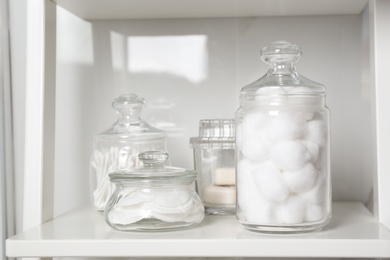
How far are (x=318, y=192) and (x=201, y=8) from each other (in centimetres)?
38

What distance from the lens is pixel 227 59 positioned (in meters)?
0.99

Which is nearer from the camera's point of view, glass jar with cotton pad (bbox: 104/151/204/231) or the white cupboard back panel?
glass jar with cotton pad (bbox: 104/151/204/231)

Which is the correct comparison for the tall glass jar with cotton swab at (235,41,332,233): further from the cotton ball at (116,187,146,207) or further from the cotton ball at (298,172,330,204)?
the cotton ball at (116,187,146,207)

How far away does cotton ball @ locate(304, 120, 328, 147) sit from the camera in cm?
67

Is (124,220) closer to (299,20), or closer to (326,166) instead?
(326,166)

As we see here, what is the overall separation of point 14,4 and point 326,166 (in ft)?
2.15

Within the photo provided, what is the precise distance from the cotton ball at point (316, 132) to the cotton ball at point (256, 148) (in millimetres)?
49

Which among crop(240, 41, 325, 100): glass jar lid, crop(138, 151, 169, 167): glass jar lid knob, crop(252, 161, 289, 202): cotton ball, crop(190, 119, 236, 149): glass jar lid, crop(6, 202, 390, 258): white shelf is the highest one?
crop(240, 41, 325, 100): glass jar lid

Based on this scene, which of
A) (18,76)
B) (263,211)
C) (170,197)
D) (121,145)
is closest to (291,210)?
(263,211)

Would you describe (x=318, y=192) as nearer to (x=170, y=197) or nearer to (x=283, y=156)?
→ (x=283, y=156)

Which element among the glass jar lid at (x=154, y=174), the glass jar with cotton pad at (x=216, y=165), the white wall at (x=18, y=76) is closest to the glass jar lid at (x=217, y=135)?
the glass jar with cotton pad at (x=216, y=165)

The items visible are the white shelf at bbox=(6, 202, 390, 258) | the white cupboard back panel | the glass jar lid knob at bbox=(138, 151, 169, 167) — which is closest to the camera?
the white shelf at bbox=(6, 202, 390, 258)

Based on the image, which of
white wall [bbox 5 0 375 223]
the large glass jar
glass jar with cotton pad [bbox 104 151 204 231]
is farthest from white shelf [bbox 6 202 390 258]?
white wall [bbox 5 0 375 223]

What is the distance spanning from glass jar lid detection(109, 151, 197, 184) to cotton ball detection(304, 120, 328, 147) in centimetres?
16
